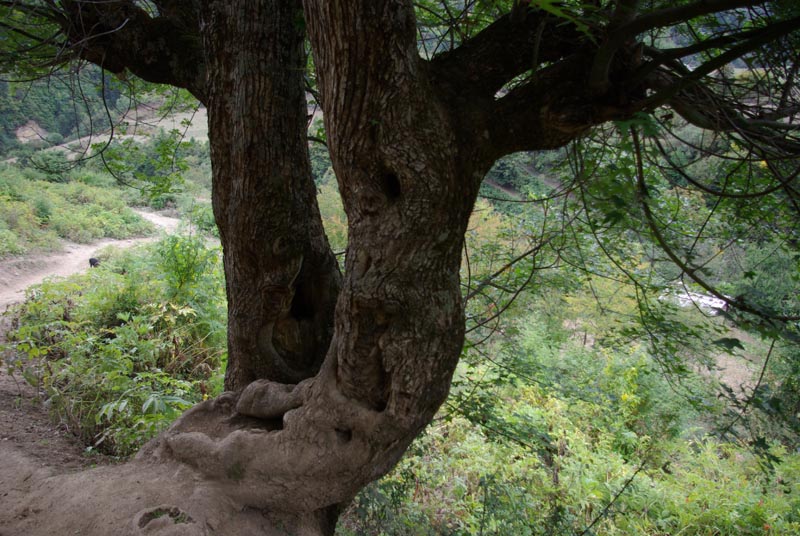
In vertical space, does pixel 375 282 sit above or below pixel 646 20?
below

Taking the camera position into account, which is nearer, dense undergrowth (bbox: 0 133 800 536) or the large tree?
the large tree

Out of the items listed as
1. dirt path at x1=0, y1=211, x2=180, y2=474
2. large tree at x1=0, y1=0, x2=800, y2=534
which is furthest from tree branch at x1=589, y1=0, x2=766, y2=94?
dirt path at x1=0, y1=211, x2=180, y2=474

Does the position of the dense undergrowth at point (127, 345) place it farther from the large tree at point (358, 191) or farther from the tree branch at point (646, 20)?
the tree branch at point (646, 20)

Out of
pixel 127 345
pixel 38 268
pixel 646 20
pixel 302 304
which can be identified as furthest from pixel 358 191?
pixel 38 268

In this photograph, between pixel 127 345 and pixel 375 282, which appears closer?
pixel 375 282

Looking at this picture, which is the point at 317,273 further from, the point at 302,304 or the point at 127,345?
the point at 127,345

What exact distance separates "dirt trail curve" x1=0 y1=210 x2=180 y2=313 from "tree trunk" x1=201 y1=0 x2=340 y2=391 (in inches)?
232

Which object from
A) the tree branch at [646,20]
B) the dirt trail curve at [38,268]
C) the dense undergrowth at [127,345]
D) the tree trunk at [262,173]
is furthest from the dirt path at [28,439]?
the tree branch at [646,20]

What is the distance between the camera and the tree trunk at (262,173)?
2.22 meters

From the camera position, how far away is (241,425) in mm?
2383

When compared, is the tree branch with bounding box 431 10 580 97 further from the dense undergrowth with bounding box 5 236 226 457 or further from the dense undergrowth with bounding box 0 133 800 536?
the dense undergrowth with bounding box 5 236 226 457

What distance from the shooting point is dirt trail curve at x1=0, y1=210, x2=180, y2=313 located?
23.7 ft

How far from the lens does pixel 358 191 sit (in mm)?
1877

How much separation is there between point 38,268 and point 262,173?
8.71 m
